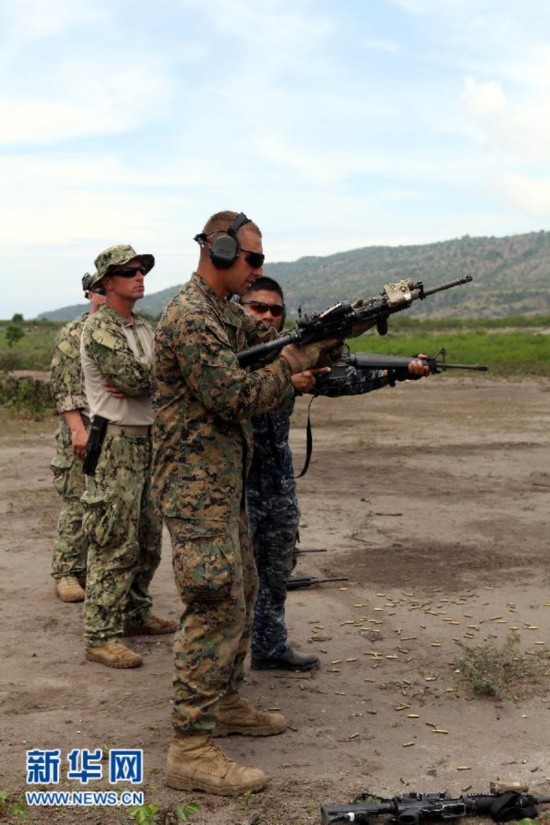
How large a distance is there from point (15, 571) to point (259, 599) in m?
2.79

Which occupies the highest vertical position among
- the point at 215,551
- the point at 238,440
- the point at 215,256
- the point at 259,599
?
the point at 215,256

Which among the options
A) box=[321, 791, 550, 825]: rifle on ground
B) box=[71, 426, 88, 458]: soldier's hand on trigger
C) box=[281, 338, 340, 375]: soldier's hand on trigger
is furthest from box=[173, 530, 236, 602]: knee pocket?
box=[71, 426, 88, 458]: soldier's hand on trigger

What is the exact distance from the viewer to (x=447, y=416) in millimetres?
17641

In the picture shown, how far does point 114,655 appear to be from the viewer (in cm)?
555

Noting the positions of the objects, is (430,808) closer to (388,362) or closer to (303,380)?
(303,380)

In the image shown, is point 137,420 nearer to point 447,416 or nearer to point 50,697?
point 50,697

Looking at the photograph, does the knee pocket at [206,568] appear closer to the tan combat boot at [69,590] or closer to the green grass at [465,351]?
the tan combat boot at [69,590]

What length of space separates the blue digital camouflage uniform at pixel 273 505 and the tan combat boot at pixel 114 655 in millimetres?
752

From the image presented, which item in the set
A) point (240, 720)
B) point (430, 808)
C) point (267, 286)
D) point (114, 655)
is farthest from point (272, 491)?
point (430, 808)

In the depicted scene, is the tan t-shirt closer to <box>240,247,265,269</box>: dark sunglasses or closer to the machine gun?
the machine gun

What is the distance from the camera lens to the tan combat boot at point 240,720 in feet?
15.3

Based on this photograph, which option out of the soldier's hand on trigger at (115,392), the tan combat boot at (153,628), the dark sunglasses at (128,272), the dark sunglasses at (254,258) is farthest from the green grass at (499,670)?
the dark sunglasses at (128,272)

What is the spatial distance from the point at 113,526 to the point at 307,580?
2.00m

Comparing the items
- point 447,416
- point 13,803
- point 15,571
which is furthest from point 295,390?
point 447,416
